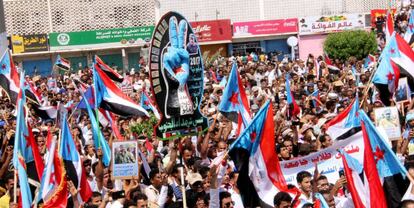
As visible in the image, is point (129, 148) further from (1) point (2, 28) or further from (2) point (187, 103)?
(1) point (2, 28)

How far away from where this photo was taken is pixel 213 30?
4266 centimetres

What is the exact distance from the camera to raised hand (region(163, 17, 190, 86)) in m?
8.28

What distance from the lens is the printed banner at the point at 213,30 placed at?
4234cm

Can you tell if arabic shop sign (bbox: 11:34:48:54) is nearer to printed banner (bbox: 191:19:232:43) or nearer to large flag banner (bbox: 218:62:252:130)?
printed banner (bbox: 191:19:232:43)

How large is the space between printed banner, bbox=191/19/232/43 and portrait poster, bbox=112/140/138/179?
33507 millimetres

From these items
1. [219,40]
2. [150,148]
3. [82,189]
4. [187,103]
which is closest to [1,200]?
[82,189]

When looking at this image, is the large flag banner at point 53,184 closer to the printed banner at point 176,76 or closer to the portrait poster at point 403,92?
the printed banner at point 176,76

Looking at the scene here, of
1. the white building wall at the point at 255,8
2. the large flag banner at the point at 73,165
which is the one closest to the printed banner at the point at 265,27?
the white building wall at the point at 255,8

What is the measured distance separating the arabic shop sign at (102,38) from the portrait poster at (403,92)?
98.1 ft

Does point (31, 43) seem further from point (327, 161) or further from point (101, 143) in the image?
point (327, 161)

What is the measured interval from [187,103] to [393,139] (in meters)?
2.61

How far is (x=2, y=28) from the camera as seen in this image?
1742cm

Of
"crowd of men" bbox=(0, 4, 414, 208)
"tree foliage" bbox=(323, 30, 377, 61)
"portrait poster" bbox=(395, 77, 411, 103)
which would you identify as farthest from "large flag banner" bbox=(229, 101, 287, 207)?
"tree foliage" bbox=(323, 30, 377, 61)

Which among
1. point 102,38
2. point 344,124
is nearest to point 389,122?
point 344,124
